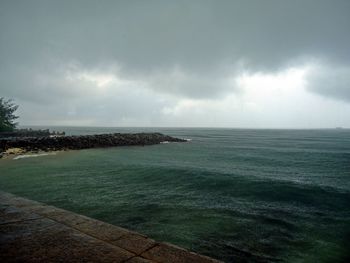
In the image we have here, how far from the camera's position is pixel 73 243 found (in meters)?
3.83

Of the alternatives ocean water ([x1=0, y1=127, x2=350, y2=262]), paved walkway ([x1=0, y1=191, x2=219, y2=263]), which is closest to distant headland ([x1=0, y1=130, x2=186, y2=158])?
ocean water ([x1=0, y1=127, x2=350, y2=262])

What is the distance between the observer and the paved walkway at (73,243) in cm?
342

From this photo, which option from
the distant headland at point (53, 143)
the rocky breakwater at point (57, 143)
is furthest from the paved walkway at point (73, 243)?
the rocky breakwater at point (57, 143)

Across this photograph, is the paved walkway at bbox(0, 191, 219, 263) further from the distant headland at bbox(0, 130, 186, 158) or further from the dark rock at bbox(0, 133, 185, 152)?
the dark rock at bbox(0, 133, 185, 152)

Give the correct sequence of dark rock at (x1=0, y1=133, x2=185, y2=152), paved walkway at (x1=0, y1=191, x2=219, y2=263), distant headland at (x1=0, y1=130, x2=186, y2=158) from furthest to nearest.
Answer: dark rock at (x1=0, y1=133, x2=185, y2=152) → distant headland at (x1=0, y1=130, x2=186, y2=158) → paved walkway at (x1=0, y1=191, x2=219, y2=263)

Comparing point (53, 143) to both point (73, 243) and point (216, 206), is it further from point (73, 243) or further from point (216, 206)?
point (73, 243)

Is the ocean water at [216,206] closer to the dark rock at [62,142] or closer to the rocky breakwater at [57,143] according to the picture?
the rocky breakwater at [57,143]

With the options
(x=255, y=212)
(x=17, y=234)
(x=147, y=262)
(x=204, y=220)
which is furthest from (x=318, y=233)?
(x=17, y=234)

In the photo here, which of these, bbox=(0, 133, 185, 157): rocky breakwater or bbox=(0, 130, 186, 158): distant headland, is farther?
bbox=(0, 133, 185, 157): rocky breakwater

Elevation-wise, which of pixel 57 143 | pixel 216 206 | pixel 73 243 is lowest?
pixel 216 206

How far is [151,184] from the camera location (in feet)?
49.2

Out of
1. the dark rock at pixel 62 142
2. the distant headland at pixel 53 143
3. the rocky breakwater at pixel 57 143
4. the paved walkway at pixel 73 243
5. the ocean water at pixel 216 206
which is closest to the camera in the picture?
the paved walkway at pixel 73 243

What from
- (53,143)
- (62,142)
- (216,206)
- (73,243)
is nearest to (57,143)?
(53,143)

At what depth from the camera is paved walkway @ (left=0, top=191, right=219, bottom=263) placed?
135 inches
